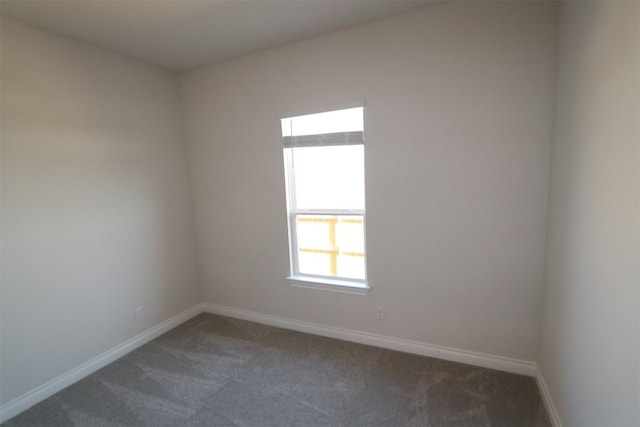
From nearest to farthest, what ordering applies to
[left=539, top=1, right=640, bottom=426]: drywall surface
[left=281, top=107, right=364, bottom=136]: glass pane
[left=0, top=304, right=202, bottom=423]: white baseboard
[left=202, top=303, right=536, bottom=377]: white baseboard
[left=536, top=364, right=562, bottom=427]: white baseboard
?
1. [left=539, top=1, right=640, bottom=426]: drywall surface
2. [left=536, top=364, right=562, bottom=427]: white baseboard
3. [left=0, top=304, right=202, bottom=423]: white baseboard
4. [left=202, top=303, right=536, bottom=377]: white baseboard
5. [left=281, top=107, right=364, bottom=136]: glass pane

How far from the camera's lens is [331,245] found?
9.29ft

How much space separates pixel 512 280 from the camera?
7.02ft

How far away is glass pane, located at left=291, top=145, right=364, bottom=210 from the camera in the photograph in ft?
8.44

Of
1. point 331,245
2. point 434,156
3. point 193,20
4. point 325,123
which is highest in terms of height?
point 193,20

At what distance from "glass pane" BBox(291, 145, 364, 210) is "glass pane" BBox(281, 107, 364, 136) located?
15 cm

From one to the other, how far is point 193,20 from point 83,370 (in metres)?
2.84

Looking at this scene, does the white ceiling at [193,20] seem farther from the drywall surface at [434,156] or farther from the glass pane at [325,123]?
the glass pane at [325,123]

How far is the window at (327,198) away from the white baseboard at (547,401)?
4.34 ft

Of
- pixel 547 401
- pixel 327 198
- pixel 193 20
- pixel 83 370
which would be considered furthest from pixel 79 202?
pixel 547 401

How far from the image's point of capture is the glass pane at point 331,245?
8.85ft

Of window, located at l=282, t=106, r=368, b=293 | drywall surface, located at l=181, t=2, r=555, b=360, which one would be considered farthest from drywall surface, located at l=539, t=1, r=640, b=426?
window, located at l=282, t=106, r=368, b=293

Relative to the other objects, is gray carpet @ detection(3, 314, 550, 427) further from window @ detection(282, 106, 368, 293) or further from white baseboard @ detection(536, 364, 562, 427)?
window @ detection(282, 106, 368, 293)

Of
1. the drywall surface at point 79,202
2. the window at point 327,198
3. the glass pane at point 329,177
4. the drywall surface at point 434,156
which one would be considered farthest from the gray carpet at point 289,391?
the glass pane at point 329,177

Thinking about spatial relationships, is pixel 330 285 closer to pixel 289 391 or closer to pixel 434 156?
pixel 289 391
